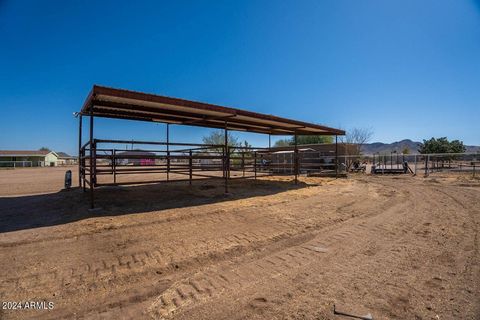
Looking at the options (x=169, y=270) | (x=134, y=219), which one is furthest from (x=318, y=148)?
(x=169, y=270)

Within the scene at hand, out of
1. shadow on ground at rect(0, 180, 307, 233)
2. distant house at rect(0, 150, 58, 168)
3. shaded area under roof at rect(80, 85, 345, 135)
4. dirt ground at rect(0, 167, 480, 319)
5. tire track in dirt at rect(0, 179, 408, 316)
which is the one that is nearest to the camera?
dirt ground at rect(0, 167, 480, 319)

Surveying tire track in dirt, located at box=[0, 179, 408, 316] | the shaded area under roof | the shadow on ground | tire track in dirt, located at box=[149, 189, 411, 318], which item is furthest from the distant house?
tire track in dirt, located at box=[149, 189, 411, 318]


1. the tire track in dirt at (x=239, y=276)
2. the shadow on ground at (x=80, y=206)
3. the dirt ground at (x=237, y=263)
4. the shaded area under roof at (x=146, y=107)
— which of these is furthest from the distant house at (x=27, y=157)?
the tire track in dirt at (x=239, y=276)

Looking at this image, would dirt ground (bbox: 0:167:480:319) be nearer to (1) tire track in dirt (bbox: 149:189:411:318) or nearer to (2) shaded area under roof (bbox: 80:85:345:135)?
(1) tire track in dirt (bbox: 149:189:411:318)

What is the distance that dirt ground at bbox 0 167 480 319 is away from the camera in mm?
2070

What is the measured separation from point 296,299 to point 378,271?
3.82 ft

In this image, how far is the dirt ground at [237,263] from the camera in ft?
6.79

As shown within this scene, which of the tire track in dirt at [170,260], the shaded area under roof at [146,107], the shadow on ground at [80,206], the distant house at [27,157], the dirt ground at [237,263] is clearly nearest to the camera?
the dirt ground at [237,263]

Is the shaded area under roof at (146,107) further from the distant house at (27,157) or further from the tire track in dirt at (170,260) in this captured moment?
the distant house at (27,157)

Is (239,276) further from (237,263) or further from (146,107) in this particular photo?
(146,107)

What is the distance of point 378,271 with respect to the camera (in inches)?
106

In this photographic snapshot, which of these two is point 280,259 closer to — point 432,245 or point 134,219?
point 432,245

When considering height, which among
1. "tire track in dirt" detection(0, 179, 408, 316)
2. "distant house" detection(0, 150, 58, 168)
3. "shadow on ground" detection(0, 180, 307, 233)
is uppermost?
"distant house" detection(0, 150, 58, 168)

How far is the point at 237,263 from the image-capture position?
291 cm
